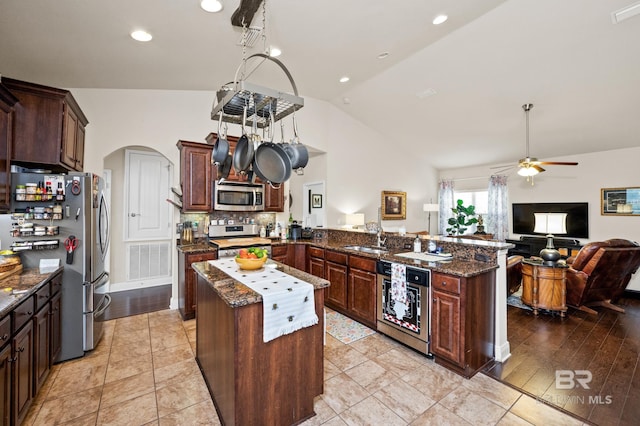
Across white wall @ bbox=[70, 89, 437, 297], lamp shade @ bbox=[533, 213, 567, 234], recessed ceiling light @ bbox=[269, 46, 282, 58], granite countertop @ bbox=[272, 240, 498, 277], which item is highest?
recessed ceiling light @ bbox=[269, 46, 282, 58]

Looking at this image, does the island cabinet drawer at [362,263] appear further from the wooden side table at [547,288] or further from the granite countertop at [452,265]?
the wooden side table at [547,288]

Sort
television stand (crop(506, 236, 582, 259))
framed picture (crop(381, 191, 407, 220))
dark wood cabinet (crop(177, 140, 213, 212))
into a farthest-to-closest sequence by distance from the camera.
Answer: framed picture (crop(381, 191, 407, 220)), television stand (crop(506, 236, 582, 259)), dark wood cabinet (crop(177, 140, 213, 212))

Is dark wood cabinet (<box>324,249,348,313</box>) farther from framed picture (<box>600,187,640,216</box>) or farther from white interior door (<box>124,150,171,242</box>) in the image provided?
framed picture (<box>600,187,640,216</box>)

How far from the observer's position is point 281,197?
4809 millimetres

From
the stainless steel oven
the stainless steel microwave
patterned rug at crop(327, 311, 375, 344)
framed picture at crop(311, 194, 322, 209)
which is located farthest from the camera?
framed picture at crop(311, 194, 322, 209)

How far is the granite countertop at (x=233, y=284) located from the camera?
1.64 metres

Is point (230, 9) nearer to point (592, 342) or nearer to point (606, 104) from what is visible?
point (592, 342)

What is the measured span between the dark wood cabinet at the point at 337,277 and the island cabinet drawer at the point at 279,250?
0.76 m

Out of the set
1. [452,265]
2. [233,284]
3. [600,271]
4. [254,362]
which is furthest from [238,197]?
[600,271]

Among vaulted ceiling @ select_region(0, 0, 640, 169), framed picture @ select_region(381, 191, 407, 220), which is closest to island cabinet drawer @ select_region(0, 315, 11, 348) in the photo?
vaulted ceiling @ select_region(0, 0, 640, 169)

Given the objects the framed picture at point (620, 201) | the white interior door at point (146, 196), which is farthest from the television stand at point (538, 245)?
the white interior door at point (146, 196)

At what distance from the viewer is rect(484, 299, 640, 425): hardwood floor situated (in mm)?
2098

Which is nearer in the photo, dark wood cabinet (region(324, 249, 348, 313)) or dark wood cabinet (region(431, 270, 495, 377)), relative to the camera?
dark wood cabinet (region(431, 270, 495, 377))

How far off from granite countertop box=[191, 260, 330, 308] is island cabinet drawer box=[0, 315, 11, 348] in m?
1.05
